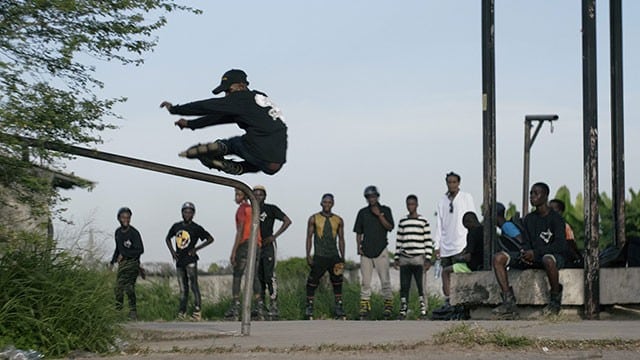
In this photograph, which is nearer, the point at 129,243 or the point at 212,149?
the point at 212,149

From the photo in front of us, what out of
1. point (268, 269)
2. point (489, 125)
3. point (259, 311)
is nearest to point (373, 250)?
point (268, 269)

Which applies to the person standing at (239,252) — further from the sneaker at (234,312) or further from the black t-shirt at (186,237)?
the black t-shirt at (186,237)

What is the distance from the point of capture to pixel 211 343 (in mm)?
9078

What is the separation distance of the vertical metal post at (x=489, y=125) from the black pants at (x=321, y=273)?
12.7 ft

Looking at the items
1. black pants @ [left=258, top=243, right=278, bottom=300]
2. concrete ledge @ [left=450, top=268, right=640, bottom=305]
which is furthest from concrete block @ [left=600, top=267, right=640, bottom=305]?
black pants @ [left=258, top=243, right=278, bottom=300]

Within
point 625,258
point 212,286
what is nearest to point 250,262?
point 625,258

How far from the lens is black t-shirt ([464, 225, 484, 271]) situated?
1493 cm

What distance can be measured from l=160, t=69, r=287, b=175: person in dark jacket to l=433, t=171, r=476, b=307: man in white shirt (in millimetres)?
7255

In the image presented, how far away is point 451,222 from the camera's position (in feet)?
53.6

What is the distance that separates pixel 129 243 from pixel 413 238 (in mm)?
3868

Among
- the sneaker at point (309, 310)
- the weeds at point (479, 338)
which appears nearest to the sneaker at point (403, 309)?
the sneaker at point (309, 310)

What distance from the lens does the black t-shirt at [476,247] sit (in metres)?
14.9

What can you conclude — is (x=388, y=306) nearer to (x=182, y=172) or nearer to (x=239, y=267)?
(x=239, y=267)

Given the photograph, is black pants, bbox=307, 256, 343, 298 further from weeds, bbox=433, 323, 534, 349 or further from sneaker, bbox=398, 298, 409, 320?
weeds, bbox=433, 323, 534, 349
